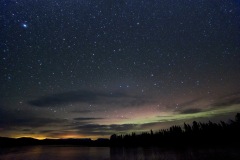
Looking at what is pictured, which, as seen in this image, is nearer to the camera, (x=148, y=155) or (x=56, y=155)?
(x=148, y=155)

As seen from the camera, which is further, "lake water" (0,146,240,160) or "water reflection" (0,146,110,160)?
"water reflection" (0,146,110,160)

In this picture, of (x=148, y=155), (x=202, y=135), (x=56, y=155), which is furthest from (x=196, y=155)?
(x=202, y=135)

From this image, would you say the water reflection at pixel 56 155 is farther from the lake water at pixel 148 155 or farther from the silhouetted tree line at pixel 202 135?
the silhouetted tree line at pixel 202 135

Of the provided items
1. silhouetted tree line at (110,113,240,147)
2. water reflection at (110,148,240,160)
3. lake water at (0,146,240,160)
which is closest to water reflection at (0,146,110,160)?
lake water at (0,146,240,160)

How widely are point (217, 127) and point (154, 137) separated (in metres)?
77.0

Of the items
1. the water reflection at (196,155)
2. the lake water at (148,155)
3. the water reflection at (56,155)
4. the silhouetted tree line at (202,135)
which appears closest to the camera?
the water reflection at (196,155)

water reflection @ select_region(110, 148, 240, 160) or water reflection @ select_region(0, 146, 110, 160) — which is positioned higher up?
water reflection @ select_region(110, 148, 240, 160)

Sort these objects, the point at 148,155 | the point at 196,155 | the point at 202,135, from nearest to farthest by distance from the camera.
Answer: the point at 196,155
the point at 148,155
the point at 202,135

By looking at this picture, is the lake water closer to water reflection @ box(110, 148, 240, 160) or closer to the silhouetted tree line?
water reflection @ box(110, 148, 240, 160)

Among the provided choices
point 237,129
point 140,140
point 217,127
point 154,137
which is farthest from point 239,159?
point 140,140

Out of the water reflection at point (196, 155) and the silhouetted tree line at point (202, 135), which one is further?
the silhouetted tree line at point (202, 135)

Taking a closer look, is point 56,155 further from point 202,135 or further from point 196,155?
point 202,135

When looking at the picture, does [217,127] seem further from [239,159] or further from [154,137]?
[239,159]

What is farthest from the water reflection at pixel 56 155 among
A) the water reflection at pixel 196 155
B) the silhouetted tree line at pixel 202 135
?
the silhouetted tree line at pixel 202 135
